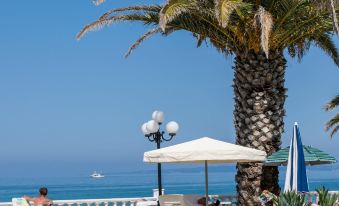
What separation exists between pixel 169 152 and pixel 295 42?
475cm

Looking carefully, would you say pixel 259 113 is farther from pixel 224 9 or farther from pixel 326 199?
pixel 326 199

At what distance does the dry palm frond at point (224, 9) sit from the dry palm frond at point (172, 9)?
720 mm

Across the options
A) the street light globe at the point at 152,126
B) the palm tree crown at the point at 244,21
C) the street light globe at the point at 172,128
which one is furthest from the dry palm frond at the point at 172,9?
the street light globe at the point at 172,128

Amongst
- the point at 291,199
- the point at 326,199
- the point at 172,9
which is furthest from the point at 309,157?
the point at 172,9

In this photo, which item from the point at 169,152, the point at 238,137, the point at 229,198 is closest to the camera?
the point at 169,152

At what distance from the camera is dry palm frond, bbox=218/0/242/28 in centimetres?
1170

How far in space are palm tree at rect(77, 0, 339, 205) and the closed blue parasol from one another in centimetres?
362

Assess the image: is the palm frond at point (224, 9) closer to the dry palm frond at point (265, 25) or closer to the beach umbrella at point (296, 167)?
the dry palm frond at point (265, 25)

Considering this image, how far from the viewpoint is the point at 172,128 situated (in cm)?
1520

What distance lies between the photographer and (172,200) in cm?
1314

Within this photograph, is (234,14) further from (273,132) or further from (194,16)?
(273,132)

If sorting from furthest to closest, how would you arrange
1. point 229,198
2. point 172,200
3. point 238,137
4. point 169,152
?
point 229,198 → point 238,137 → point 172,200 → point 169,152

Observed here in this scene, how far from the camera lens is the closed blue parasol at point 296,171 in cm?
970

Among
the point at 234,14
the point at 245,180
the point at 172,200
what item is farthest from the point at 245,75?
the point at 172,200
